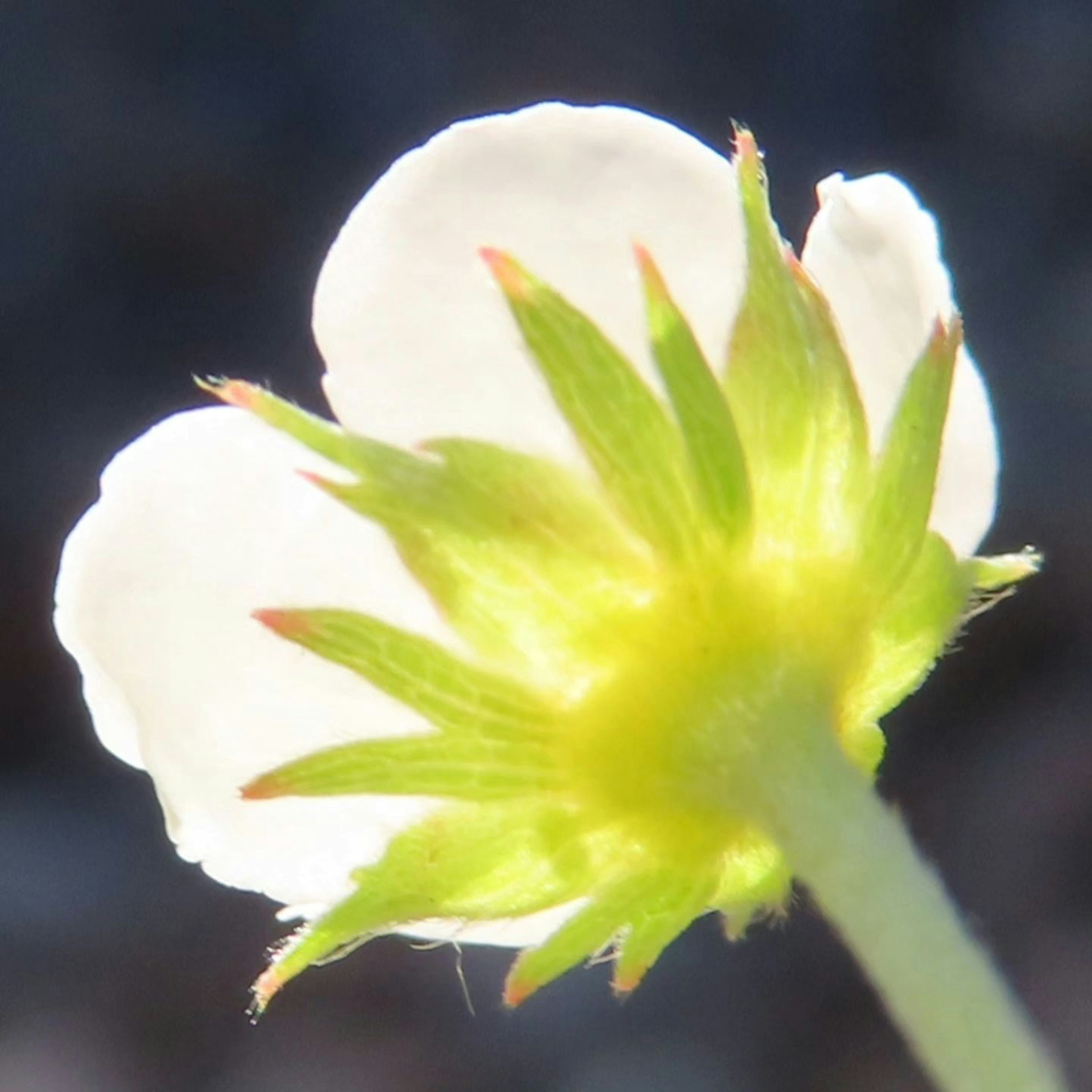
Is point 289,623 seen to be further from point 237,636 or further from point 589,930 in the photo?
point 589,930

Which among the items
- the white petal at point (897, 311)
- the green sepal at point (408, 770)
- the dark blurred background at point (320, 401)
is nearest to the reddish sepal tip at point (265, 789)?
the green sepal at point (408, 770)

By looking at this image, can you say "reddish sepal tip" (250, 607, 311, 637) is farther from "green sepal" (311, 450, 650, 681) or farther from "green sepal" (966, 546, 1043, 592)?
"green sepal" (966, 546, 1043, 592)

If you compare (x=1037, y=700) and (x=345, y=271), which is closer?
(x=345, y=271)

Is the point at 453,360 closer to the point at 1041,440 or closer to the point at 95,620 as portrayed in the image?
the point at 95,620

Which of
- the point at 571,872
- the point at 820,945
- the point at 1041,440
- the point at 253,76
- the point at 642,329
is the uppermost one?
the point at 253,76

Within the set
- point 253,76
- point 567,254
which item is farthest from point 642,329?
point 253,76

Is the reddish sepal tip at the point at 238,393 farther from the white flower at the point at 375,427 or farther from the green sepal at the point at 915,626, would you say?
the green sepal at the point at 915,626
